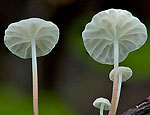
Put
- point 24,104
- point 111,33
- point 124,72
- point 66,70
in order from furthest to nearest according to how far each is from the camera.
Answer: point 66,70
point 24,104
point 124,72
point 111,33

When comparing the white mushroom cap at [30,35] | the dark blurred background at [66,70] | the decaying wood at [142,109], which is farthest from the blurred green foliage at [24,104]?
the decaying wood at [142,109]

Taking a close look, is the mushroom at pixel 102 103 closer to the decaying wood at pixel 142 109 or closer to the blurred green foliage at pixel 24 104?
the decaying wood at pixel 142 109

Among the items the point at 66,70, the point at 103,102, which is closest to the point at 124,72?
the point at 103,102

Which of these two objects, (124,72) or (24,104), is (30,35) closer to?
(124,72)

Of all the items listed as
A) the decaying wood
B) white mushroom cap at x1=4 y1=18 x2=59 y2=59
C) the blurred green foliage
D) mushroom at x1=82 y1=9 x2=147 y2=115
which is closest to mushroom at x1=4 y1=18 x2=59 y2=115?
white mushroom cap at x1=4 y1=18 x2=59 y2=59

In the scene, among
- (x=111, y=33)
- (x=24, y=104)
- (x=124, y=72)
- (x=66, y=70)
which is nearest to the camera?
(x=111, y=33)

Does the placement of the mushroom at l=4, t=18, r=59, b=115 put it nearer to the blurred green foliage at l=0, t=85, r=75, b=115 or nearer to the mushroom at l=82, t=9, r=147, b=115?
the mushroom at l=82, t=9, r=147, b=115

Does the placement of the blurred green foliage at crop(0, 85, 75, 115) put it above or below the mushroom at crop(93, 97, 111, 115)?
below

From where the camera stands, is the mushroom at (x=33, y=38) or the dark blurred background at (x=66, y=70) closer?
the mushroom at (x=33, y=38)
